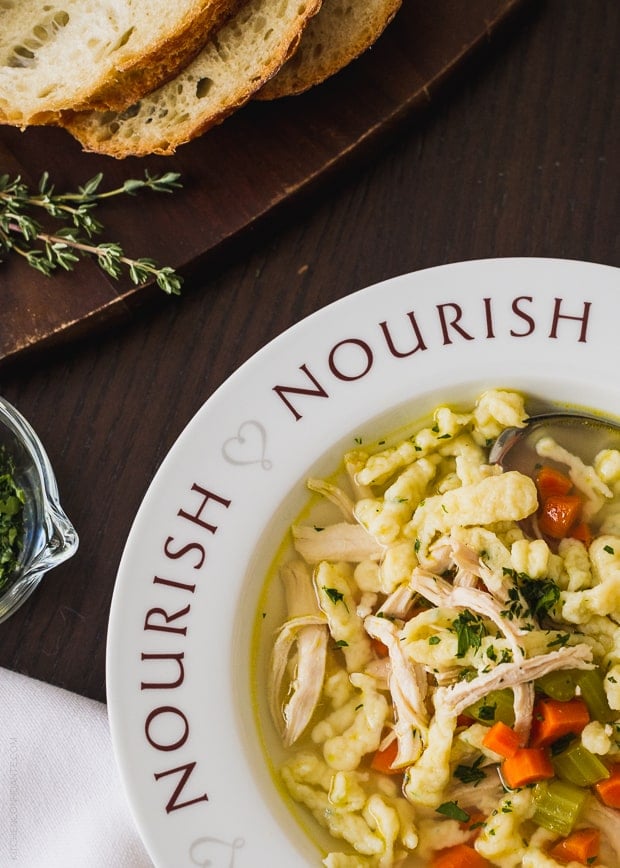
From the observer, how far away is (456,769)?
284 cm

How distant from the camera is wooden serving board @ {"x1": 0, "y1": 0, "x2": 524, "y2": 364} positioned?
3.17 meters

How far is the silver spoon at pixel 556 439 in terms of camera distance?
2971mm

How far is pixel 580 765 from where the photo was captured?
274 centimetres

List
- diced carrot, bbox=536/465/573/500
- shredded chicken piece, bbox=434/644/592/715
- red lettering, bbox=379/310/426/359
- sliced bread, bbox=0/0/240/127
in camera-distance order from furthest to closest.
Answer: sliced bread, bbox=0/0/240/127, diced carrot, bbox=536/465/573/500, red lettering, bbox=379/310/426/359, shredded chicken piece, bbox=434/644/592/715

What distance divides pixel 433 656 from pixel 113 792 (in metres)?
1.18

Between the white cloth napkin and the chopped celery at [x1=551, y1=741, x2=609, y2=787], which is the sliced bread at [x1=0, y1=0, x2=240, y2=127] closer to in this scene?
the white cloth napkin

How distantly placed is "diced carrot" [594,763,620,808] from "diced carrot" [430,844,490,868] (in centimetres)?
36

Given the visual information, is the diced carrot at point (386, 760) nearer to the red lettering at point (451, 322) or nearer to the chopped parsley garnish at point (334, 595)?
the chopped parsley garnish at point (334, 595)

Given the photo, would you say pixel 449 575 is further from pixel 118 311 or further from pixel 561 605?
pixel 118 311

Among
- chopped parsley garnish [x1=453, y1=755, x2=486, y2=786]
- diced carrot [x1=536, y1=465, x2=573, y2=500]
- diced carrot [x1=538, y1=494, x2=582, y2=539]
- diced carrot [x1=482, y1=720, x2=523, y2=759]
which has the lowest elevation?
chopped parsley garnish [x1=453, y1=755, x2=486, y2=786]

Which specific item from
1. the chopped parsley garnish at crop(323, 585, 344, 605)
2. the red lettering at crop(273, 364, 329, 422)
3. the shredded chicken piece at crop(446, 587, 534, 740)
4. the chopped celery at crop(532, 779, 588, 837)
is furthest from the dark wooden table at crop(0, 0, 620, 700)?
the chopped celery at crop(532, 779, 588, 837)

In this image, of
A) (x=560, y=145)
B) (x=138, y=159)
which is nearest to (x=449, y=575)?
(x=560, y=145)

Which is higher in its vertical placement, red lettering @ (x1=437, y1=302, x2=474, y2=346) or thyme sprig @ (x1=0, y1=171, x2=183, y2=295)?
thyme sprig @ (x1=0, y1=171, x2=183, y2=295)

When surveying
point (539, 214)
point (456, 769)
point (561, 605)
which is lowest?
point (456, 769)
